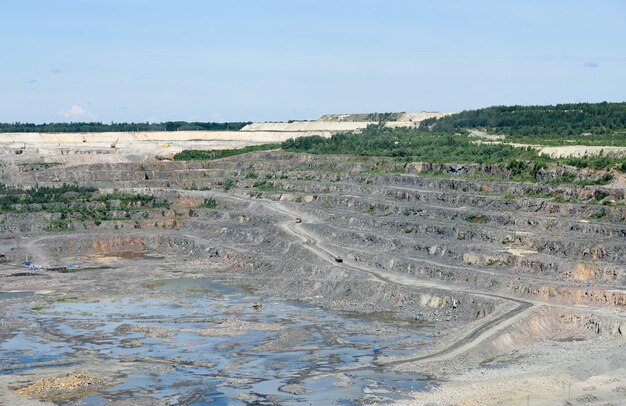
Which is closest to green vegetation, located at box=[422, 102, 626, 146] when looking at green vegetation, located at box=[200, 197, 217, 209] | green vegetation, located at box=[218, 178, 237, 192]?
green vegetation, located at box=[218, 178, 237, 192]

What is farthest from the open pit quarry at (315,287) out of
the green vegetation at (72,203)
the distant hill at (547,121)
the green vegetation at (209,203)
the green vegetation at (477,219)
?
the distant hill at (547,121)

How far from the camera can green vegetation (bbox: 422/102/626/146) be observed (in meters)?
145

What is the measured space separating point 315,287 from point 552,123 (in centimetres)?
8728

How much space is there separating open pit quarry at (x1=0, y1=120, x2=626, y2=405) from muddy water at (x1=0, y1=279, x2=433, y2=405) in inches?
8.2

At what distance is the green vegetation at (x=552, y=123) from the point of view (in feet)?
477

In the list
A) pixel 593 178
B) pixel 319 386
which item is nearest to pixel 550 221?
pixel 593 178

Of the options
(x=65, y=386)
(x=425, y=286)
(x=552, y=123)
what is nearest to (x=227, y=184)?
(x=552, y=123)

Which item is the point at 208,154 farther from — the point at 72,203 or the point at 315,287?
the point at 315,287

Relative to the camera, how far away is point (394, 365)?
201 feet

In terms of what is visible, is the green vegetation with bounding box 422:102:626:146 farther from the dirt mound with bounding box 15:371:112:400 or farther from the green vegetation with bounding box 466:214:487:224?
the dirt mound with bounding box 15:371:112:400

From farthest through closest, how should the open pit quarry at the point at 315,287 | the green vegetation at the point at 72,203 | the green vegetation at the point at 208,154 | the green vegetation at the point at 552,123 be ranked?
the green vegetation at the point at 208,154
the green vegetation at the point at 552,123
the green vegetation at the point at 72,203
the open pit quarry at the point at 315,287

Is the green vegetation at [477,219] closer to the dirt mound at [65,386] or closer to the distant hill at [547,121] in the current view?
the distant hill at [547,121]

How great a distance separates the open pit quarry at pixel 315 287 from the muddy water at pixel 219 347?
0.21 meters

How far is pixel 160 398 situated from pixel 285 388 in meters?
6.56
